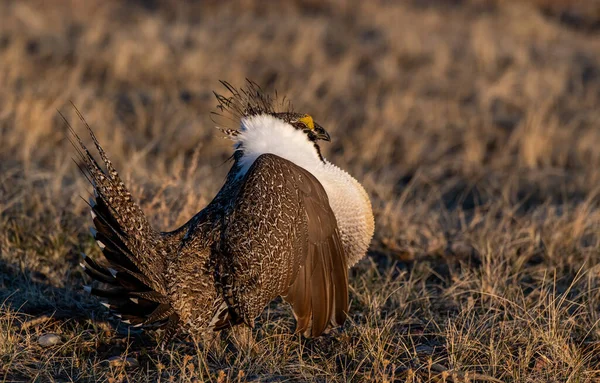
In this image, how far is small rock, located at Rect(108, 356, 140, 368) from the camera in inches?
114

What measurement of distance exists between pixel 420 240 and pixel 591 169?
2462 millimetres

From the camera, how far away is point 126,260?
285 cm

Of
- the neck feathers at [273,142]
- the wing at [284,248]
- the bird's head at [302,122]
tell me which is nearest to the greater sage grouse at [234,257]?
the wing at [284,248]

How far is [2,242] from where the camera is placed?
3.81 m

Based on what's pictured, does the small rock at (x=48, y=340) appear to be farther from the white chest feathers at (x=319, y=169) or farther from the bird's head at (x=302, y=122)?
the bird's head at (x=302, y=122)

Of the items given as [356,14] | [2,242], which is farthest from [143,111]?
[356,14]

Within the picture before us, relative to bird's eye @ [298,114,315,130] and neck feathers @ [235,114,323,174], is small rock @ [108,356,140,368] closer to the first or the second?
neck feathers @ [235,114,323,174]

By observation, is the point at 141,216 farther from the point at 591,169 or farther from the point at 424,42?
the point at 424,42

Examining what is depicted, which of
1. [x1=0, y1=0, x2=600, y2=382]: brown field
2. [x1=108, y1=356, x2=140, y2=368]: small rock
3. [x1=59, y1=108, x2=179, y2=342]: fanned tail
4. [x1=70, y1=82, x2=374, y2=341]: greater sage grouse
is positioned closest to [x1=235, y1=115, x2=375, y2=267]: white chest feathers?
[x1=70, y1=82, x2=374, y2=341]: greater sage grouse

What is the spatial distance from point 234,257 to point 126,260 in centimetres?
36

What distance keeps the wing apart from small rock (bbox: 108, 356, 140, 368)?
0.40m

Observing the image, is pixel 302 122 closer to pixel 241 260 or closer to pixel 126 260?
pixel 241 260

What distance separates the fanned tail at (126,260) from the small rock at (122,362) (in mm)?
138

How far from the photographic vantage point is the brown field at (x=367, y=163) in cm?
299
